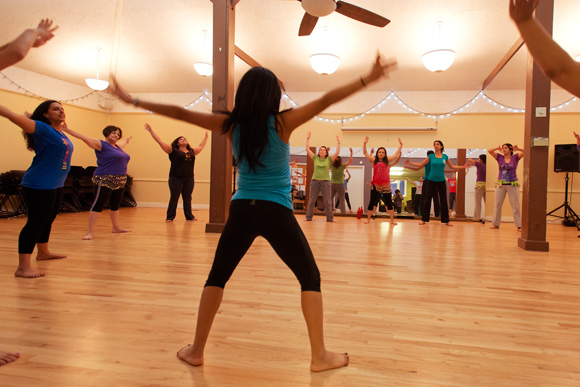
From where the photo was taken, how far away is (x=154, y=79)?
876 cm

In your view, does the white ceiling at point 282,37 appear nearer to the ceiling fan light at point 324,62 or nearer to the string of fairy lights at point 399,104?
the string of fairy lights at point 399,104

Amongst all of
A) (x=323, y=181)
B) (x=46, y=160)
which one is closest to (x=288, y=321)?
(x=46, y=160)

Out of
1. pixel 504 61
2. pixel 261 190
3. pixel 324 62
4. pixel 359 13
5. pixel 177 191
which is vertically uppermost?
pixel 504 61

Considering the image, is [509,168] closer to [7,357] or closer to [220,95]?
[220,95]

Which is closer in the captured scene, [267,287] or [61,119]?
[267,287]

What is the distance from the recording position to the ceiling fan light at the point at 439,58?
18.5 ft

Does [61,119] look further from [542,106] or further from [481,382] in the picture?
[542,106]

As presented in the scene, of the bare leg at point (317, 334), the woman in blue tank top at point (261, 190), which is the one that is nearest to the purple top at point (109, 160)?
the woman in blue tank top at point (261, 190)

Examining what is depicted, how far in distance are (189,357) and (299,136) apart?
26.1 ft

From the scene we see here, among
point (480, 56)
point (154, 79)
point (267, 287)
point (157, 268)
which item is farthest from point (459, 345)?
point (154, 79)

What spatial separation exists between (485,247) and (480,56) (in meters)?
4.17

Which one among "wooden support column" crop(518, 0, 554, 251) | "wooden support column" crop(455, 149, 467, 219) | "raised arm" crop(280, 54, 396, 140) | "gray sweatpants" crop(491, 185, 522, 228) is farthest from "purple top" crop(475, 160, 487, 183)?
"raised arm" crop(280, 54, 396, 140)

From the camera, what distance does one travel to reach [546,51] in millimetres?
904

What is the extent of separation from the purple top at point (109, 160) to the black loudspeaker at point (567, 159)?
7313mm
